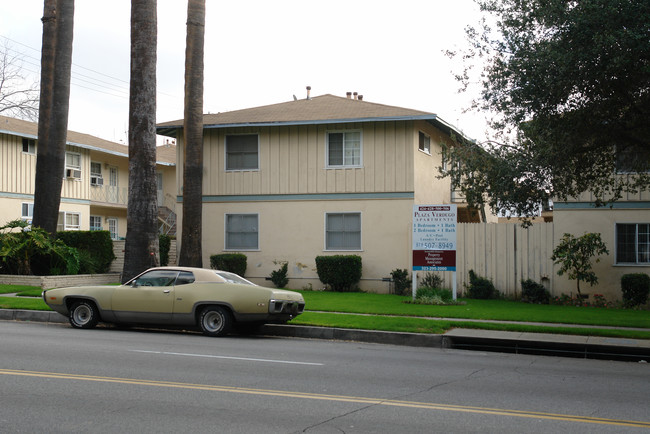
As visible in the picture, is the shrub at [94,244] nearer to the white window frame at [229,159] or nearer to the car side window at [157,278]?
the white window frame at [229,159]

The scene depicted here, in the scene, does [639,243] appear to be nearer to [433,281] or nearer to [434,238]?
[433,281]

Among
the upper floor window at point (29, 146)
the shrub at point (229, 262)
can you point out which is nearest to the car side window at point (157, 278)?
the shrub at point (229, 262)

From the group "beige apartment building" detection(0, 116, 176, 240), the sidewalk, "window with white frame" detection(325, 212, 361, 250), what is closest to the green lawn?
the sidewalk

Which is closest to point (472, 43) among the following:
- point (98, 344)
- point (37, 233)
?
point (98, 344)

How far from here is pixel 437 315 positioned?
55.8 feet

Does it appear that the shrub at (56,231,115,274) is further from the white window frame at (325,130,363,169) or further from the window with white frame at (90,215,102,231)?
the window with white frame at (90,215,102,231)

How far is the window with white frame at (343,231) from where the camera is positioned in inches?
1001

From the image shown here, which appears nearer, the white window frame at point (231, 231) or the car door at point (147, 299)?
the car door at point (147, 299)

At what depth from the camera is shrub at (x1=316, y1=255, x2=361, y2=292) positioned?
24.5 metres

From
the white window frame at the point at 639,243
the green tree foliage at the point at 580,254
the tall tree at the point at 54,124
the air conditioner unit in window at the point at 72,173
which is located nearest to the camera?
the green tree foliage at the point at 580,254

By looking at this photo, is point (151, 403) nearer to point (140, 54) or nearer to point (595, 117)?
point (595, 117)

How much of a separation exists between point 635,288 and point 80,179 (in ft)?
86.0

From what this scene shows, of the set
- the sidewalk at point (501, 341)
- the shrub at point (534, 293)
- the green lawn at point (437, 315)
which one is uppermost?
the shrub at point (534, 293)

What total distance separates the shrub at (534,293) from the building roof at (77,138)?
22136 millimetres
